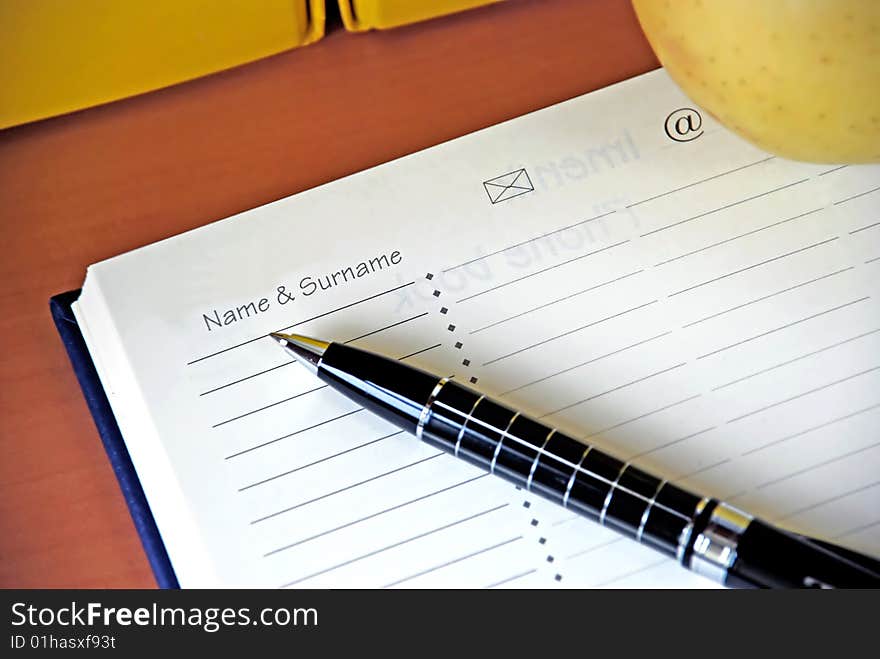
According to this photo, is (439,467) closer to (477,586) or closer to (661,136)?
(477,586)

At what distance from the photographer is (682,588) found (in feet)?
1.25

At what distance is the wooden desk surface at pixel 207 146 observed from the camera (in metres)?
Answer: 0.43

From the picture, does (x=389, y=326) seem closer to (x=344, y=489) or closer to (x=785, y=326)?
(x=344, y=489)

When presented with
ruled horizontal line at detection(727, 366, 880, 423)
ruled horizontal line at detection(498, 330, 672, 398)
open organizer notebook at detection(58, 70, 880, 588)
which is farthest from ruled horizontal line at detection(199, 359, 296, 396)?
ruled horizontal line at detection(727, 366, 880, 423)

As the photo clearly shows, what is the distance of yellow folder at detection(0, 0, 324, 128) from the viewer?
432mm

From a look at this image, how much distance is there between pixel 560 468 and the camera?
0.37m

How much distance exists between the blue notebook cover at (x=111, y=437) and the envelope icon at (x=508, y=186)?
21 cm

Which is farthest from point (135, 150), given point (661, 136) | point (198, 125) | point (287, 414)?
point (661, 136)

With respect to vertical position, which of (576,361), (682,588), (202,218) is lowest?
(682,588)

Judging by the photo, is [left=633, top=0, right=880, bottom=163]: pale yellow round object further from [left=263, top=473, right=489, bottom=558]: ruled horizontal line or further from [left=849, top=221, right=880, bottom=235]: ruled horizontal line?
[left=263, top=473, right=489, bottom=558]: ruled horizontal line

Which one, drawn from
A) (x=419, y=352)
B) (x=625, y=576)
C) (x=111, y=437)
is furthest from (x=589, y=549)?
(x=111, y=437)
